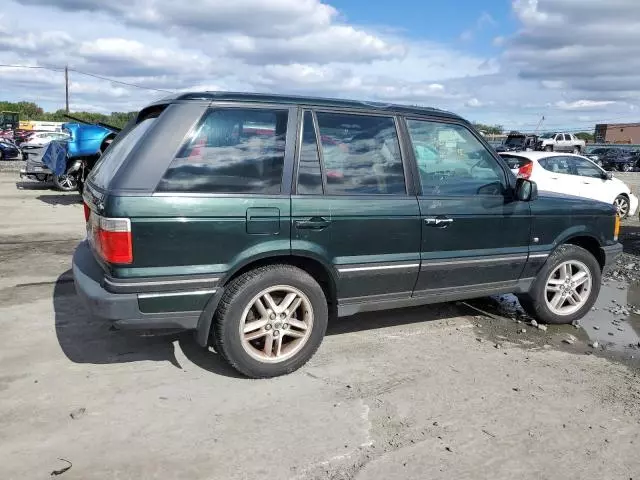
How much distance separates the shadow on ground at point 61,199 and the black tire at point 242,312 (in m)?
10.3

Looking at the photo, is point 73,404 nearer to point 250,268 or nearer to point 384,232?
point 250,268

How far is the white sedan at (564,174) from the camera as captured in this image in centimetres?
1116

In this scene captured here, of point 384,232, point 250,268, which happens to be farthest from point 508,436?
point 250,268

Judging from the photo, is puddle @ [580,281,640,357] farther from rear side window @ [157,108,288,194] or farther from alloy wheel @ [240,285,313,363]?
rear side window @ [157,108,288,194]

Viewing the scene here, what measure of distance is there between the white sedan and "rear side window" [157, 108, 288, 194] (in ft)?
27.6

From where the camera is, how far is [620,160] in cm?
3647

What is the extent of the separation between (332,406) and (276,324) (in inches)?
26.4

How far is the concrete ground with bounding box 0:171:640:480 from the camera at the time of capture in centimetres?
288

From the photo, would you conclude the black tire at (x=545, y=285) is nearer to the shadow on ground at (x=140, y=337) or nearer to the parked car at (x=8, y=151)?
the shadow on ground at (x=140, y=337)

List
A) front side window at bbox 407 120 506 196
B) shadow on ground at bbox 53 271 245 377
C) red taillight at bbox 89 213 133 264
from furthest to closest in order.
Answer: front side window at bbox 407 120 506 196 < shadow on ground at bbox 53 271 245 377 < red taillight at bbox 89 213 133 264

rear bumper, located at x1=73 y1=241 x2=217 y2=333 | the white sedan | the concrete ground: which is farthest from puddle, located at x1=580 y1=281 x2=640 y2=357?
the white sedan

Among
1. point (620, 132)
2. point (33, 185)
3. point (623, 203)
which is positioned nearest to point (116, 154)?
point (623, 203)

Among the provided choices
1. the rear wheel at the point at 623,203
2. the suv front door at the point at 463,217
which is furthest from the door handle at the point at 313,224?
the rear wheel at the point at 623,203

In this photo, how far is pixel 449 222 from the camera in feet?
14.0
